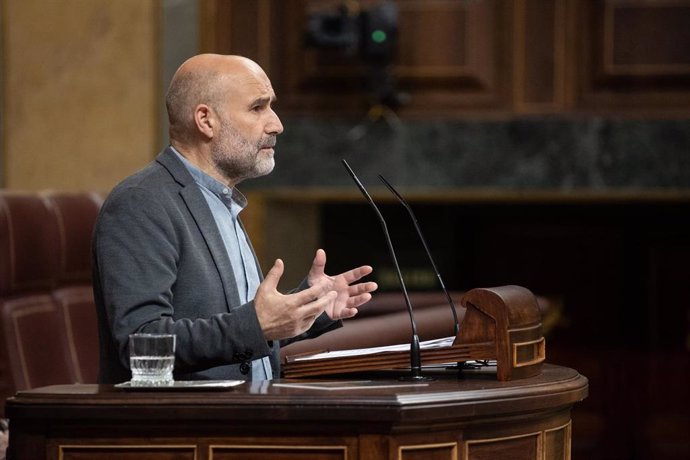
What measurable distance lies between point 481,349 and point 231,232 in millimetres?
570

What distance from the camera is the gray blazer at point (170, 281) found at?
2.15 meters

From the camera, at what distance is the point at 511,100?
17.8ft

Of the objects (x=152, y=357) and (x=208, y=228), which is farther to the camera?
(x=208, y=228)

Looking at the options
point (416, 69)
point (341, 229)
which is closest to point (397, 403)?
point (416, 69)

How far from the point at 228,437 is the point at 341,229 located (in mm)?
4429

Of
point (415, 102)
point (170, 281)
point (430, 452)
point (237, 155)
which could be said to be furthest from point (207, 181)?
point (415, 102)

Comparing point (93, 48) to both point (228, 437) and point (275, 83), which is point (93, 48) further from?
point (228, 437)

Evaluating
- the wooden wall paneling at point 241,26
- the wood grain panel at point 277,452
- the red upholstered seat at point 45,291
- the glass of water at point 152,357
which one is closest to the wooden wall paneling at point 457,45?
the wooden wall paneling at point 241,26

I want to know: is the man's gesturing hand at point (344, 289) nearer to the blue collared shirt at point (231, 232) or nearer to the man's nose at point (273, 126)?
the blue collared shirt at point (231, 232)

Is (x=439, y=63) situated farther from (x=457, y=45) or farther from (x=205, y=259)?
(x=205, y=259)

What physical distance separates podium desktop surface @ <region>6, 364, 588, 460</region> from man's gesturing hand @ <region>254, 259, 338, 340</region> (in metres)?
0.12

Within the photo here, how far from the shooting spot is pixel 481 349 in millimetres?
2170

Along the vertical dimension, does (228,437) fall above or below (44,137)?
below

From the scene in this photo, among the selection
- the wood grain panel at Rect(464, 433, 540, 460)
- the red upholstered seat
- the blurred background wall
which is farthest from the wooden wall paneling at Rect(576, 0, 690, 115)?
the wood grain panel at Rect(464, 433, 540, 460)
